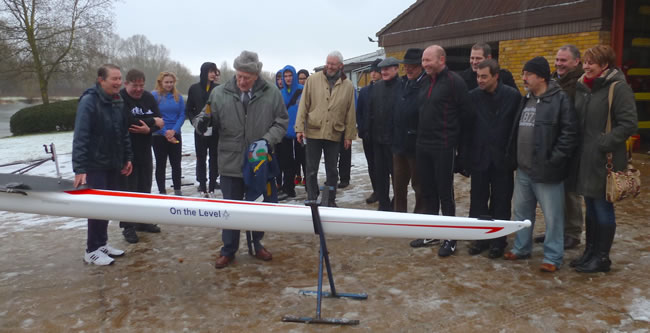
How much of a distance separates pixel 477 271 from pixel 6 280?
12.9 ft

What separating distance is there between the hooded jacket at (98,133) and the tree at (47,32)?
67.0 ft

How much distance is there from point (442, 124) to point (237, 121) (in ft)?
5.99

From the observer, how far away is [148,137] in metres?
5.05

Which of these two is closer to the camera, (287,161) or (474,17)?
(287,161)

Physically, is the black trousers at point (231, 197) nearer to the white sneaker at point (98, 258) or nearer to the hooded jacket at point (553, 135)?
the white sneaker at point (98, 258)

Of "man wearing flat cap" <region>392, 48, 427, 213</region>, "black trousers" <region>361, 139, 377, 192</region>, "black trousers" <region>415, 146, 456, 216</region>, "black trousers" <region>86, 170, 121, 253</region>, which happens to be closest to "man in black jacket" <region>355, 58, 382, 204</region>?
"black trousers" <region>361, 139, 377, 192</region>

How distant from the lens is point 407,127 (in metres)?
4.57

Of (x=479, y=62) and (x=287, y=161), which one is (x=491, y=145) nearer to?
(x=479, y=62)

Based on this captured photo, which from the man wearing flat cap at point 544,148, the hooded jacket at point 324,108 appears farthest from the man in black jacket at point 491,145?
the hooded jacket at point 324,108

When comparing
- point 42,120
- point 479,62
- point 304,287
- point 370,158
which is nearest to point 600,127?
point 479,62

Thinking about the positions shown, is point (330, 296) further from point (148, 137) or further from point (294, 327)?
point (148, 137)

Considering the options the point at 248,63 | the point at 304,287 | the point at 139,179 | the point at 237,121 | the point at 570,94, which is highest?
the point at 248,63

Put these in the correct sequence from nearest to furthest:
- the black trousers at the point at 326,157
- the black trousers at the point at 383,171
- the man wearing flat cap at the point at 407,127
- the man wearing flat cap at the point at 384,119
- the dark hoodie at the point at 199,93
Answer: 1. the man wearing flat cap at the point at 407,127
2. the man wearing flat cap at the point at 384,119
3. the black trousers at the point at 383,171
4. the black trousers at the point at 326,157
5. the dark hoodie at the point at 199,93

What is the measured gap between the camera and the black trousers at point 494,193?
406 cm
